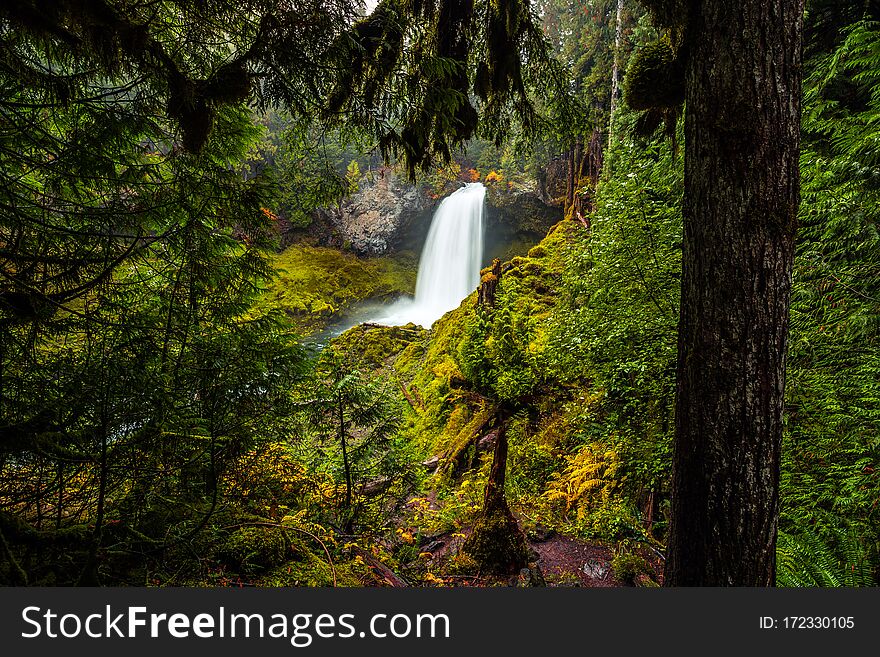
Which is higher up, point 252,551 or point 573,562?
point 252,551

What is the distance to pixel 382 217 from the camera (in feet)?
94.3

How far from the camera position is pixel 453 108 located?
8.84 feet

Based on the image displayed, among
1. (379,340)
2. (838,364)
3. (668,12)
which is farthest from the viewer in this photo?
(379,340)

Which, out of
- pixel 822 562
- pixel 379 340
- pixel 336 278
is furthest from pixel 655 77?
pixel 336 278

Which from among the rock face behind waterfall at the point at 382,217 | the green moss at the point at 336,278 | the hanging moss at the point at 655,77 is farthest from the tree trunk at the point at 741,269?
the rock face behind waterfall at the point at 382,217

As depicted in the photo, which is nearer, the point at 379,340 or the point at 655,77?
the point at 655,77

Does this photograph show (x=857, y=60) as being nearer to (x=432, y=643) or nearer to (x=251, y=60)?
(x=251, y=60)

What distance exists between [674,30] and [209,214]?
3.47 meters

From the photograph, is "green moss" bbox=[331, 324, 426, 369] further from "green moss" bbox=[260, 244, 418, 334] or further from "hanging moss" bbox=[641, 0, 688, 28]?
"hanging moss" bbox=[641, 0, 688, 28]

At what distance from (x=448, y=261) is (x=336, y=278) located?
7.85 m

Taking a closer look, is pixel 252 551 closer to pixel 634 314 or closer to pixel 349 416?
pixel 349 416

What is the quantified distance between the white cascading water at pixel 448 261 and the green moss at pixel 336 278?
5.90ft

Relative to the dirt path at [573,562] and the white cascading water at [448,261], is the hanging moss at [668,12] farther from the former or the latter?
the white cascading water at [448,261]

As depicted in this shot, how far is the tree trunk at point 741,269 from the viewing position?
67.5 inches
